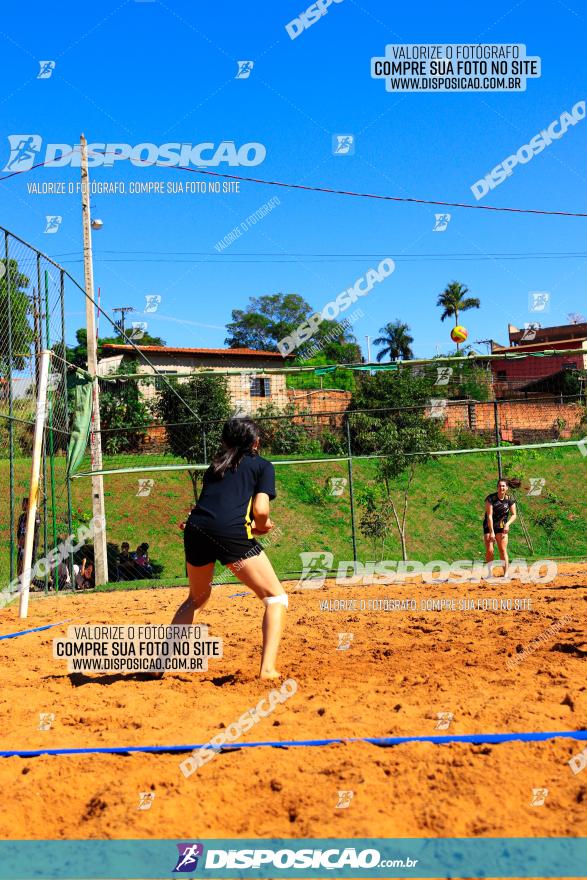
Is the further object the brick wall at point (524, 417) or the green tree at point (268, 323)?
the green tree at point (268, 323)

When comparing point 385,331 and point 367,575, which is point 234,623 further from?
point 385,331

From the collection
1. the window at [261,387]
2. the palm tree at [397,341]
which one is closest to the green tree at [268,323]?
the palm tree at [397,341]

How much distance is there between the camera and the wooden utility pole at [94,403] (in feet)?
51.8

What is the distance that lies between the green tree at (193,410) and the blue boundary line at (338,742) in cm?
1372

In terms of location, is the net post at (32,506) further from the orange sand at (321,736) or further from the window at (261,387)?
the window at (261,387)

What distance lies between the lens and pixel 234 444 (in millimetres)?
5719

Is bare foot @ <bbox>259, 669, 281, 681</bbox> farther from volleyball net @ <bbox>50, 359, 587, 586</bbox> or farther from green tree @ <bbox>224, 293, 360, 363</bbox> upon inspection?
green tree @ <bbox>224, 293, 360, 363</bbox>

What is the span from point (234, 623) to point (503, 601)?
3.09 metres

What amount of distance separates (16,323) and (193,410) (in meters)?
8.42

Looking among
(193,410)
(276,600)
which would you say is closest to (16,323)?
(276,600)

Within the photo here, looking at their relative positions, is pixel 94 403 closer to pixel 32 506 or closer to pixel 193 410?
pixel 193 410

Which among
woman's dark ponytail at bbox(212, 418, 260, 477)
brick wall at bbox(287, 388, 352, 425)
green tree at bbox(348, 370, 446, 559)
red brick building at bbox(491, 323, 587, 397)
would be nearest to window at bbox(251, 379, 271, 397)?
brick wall at bbox(287, 388, 352, 425)

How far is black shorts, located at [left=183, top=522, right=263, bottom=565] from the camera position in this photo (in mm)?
5449

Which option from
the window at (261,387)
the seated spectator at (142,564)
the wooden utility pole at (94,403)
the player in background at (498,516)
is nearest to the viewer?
the player in background at (498,516)
